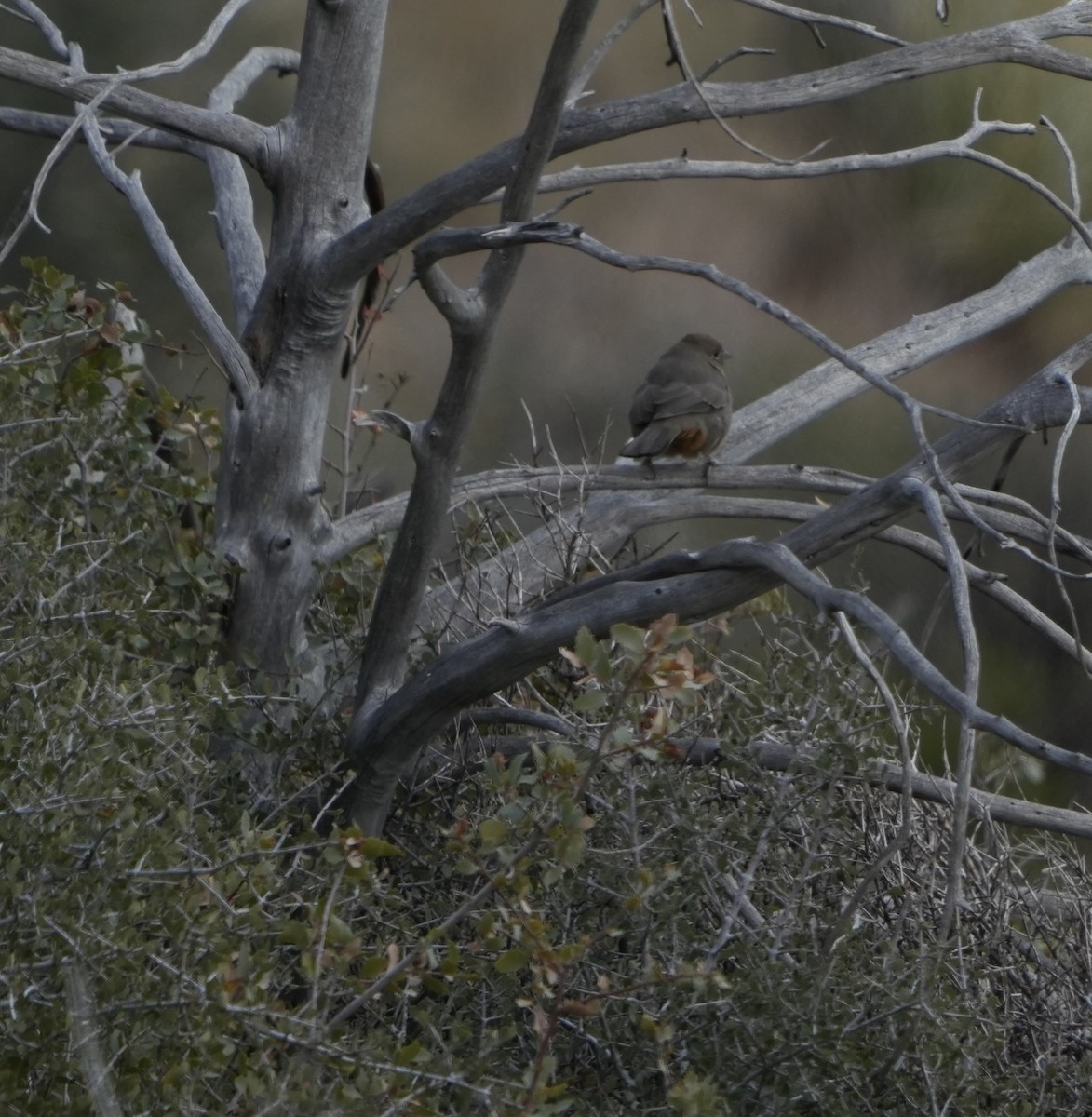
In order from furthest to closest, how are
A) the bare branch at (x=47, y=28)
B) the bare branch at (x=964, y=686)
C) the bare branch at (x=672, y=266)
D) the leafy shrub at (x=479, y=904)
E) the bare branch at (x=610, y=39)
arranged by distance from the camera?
1. the bare branch at (x=47, y=28)
2. the bare branch at (x=610, y=39)
3. the bare branch at (x=672, y=266)
4. the bare branch at (x=964, y=686)
5. the leafy shrub at (x=479, y=904)

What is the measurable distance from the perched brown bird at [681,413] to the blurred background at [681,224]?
7.14 feet

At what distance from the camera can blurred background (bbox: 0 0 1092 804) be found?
6965 millimetres

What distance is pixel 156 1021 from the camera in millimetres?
1733

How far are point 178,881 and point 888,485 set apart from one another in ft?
4.22

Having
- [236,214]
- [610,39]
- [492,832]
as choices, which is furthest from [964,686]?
[236,214]

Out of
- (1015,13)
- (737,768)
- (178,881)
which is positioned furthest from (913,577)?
(178,881)

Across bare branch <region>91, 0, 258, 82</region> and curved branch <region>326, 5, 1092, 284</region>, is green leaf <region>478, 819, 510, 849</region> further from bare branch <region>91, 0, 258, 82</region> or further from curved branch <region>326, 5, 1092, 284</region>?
bare branch <region>91, 0, 258, 82</region>

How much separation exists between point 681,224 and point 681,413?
11.2 ft

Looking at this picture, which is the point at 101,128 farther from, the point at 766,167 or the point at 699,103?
the point at 766,167

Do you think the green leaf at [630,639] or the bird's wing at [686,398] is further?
the bird's wing at [686,398]

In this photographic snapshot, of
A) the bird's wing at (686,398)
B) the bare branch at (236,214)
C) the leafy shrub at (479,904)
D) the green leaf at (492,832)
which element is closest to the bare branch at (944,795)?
the leafy shrub at (479,904)

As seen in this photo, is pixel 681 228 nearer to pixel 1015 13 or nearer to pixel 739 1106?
pixel 1015 13

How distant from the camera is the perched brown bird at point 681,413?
168 inches

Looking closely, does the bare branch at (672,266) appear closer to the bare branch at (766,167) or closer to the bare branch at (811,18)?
the bare branch at (766,167)
